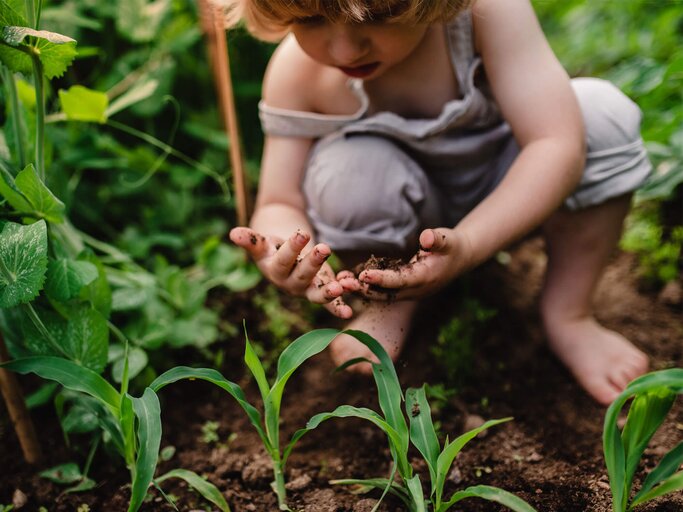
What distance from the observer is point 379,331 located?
131 cm

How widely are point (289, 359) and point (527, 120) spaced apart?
0.67 metres

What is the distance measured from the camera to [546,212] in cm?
123

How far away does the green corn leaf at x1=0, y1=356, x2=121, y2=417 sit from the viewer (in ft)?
3.15

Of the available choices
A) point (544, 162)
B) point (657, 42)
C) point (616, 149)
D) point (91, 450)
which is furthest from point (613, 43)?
point (91, 450)

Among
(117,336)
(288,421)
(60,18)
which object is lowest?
(288,421)

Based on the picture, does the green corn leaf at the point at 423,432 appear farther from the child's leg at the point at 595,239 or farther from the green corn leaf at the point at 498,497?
the child's leg at the point at 595,239

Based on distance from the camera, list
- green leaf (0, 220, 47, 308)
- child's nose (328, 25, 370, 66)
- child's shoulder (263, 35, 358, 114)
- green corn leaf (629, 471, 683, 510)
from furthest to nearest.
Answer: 1. child's shoulder (263, 35, 358, 114)
2. child's nose (328, 25, 370, 66)
3. green leaf (0, 220, 47, 308)
4. green corn leaf (629, 471, 683, 510)

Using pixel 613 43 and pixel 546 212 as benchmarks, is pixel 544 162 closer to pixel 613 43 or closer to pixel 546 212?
pixel 546 212

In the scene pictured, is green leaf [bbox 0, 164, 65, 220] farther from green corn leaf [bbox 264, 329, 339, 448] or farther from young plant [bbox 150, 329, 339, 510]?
green corn leaf [bbox 264, 329, 339, 448]

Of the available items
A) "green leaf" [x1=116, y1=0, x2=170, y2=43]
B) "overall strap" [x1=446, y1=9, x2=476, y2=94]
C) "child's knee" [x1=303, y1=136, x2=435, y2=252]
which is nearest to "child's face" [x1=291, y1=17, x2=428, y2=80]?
"overall strap" [x1=446, y1=9, x2=476, y2=94]

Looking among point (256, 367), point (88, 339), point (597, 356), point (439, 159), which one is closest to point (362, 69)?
point (439, 159)

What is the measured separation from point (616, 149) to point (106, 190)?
141 cm

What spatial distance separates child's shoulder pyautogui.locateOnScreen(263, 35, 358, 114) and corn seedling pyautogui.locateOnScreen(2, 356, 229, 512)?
756 millimetres

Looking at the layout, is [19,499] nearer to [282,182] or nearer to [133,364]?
[133,364]
